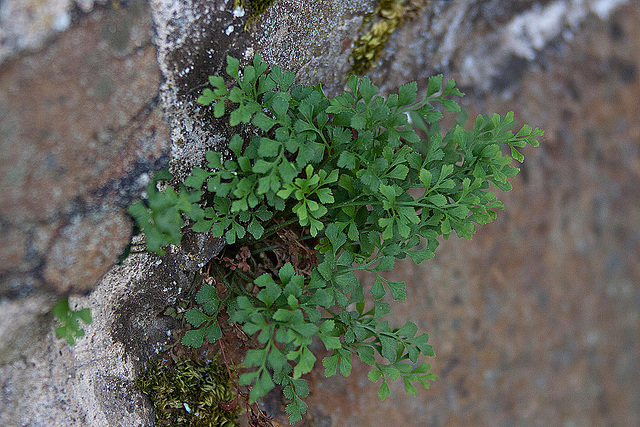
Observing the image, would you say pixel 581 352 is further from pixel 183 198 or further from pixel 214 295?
pixel 183 198

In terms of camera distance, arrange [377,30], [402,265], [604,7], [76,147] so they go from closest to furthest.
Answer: [76,147]
[377,30]
[402,265]
[604,7]

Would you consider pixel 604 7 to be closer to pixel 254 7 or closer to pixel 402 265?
pixel 402 265

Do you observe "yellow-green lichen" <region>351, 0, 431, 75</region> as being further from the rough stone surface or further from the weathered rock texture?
the rough stone surface

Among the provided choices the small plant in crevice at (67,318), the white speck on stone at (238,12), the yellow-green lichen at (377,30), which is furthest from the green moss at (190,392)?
the yellow-green lichen at (377,30)

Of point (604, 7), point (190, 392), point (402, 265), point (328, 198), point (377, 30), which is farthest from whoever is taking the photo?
point (604, 7)

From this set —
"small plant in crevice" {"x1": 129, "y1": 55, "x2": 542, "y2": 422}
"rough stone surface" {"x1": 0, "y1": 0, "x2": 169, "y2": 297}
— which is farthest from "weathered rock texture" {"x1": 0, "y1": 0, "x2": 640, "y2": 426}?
"small plant in crevice" {"x1": 129, "y1": 55, "x2": 542, "y2": 422}

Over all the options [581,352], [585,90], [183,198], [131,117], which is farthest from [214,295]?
[581,352]

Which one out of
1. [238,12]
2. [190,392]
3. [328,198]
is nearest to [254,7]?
[238,12]

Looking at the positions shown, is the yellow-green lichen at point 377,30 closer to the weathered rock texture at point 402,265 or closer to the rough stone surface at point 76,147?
the weathered rock texture at point 402,265
